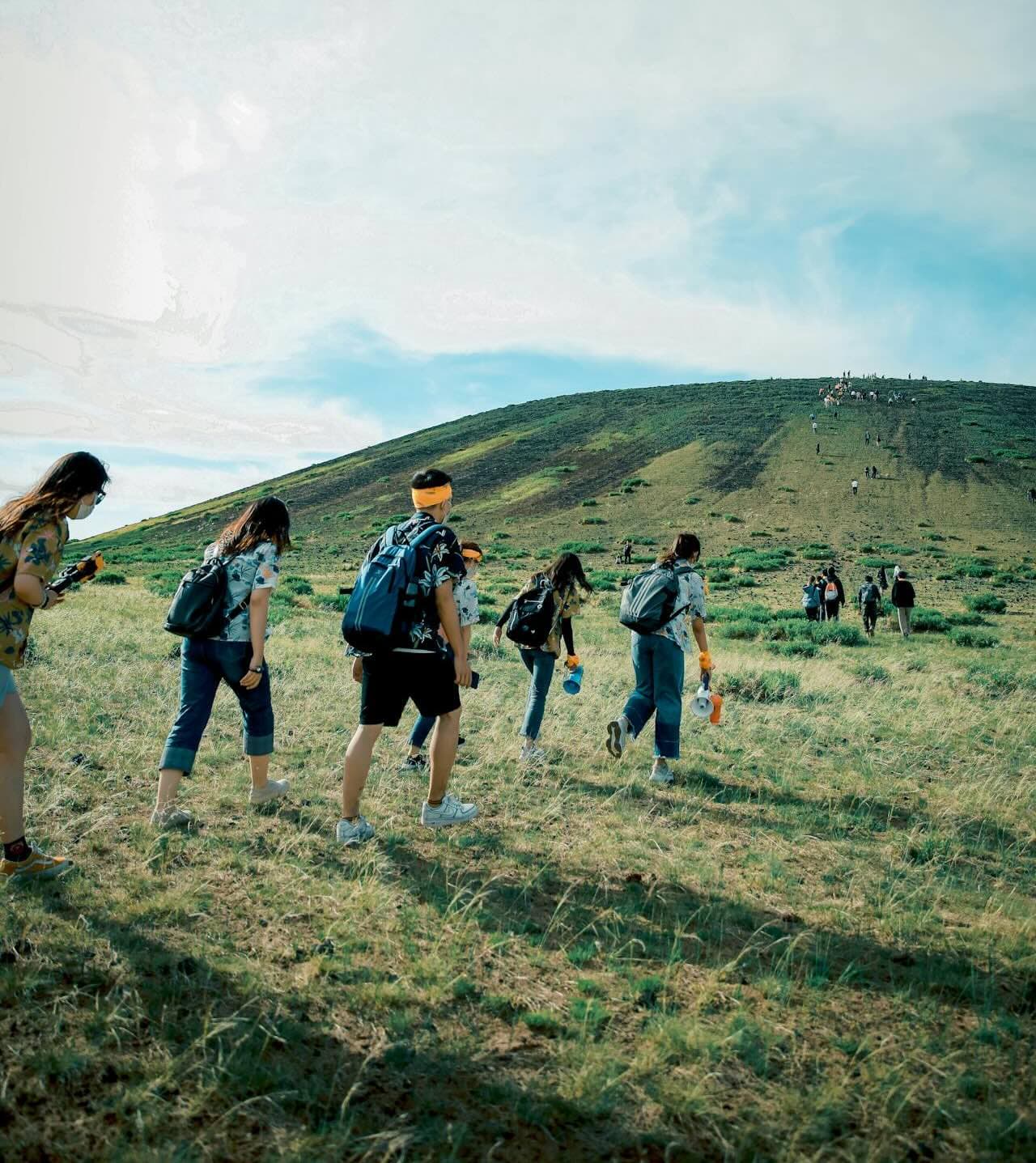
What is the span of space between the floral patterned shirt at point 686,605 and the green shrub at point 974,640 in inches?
565

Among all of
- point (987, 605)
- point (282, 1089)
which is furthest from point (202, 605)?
point (987, 605)

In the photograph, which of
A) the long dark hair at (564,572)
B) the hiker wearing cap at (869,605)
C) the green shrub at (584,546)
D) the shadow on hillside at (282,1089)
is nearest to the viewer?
the shadow on hillside at (282,1089)

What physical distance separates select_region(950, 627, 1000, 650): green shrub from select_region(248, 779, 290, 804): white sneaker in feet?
55.8

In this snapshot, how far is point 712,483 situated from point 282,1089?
201ft

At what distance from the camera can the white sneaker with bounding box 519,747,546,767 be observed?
675cm

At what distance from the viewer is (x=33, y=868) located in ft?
13.0

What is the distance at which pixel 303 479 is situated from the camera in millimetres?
83375

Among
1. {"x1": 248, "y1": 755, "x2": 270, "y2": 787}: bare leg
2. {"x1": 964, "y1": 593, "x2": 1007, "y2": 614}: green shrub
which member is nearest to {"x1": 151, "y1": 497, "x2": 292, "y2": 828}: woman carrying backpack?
{"x1": 248, "y1": 755, "x2": 270, "y2": 787}: bare leg

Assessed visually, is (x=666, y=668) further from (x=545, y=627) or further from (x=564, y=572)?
(x=564, y=572)

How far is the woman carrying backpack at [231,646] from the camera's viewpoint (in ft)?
15.7

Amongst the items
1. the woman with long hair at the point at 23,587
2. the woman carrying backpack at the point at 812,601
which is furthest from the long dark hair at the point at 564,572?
the woman carrying backpack at the point at 812,601

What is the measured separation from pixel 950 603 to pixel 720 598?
7.56m

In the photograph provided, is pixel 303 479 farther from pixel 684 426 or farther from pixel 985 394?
pixel 985 394

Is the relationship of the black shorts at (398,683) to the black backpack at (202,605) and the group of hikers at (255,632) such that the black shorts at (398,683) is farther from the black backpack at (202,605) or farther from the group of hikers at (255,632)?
the black backpack at (202,605)
